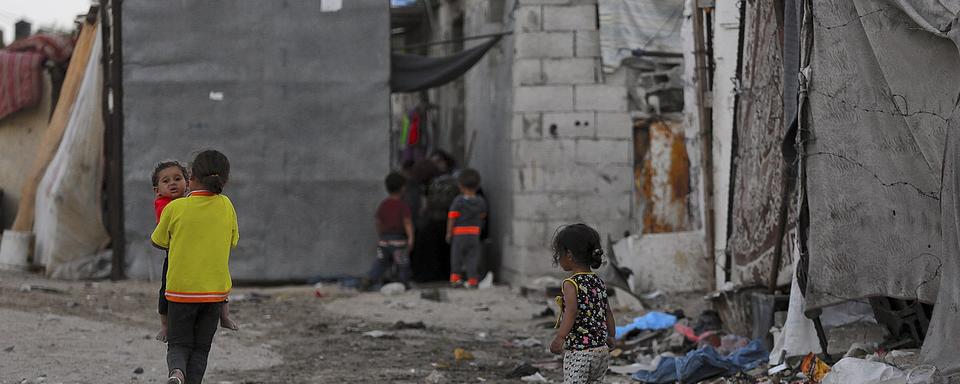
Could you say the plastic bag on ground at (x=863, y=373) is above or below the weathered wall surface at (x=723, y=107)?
below

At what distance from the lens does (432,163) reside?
48.1 feet

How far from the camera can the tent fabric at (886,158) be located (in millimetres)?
5090

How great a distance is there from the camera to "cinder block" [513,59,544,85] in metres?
12.2

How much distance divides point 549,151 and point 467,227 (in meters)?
1.11

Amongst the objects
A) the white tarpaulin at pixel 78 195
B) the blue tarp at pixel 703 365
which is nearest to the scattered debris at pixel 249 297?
the white tarpaulin at pixel 78 195

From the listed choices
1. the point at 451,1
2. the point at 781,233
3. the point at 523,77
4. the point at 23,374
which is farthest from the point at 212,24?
the point at 781,233

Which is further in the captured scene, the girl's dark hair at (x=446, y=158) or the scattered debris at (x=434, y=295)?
the girl's dark hair at (x=446, y=158)

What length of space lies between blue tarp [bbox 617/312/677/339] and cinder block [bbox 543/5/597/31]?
426cm

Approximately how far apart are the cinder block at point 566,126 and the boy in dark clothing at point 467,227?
2.98 feet

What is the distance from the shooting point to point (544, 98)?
12258 mm

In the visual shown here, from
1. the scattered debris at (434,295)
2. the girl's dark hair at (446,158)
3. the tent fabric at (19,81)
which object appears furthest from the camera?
the girl's dark hair at (446,158)

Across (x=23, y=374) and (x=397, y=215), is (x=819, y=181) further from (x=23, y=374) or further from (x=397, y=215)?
(x=397, y=215)

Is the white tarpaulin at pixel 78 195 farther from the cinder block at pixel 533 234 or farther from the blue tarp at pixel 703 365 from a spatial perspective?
the blue tarp at pixel 703 365

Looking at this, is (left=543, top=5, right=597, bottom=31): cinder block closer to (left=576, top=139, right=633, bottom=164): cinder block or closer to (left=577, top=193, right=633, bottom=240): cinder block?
(left=576, top=139, right=633, bottom=164): cinder block
